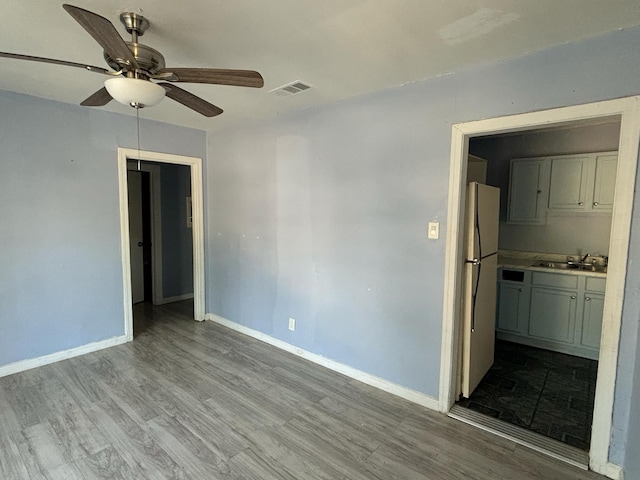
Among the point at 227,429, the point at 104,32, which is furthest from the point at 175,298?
the point at 104,32

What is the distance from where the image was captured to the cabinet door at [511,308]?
3.72m

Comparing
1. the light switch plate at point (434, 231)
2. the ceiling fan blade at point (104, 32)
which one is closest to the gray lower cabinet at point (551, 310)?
the light switch plate at point (434, 231)

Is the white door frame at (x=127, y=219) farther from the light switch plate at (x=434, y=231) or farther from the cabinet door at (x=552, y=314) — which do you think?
the cabinet door at (x=552, y=314)

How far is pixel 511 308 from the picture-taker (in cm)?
379

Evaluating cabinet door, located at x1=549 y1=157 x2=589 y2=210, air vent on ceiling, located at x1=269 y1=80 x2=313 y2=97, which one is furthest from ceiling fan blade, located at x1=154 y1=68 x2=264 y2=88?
cabinet door, located at x1=549 y1=157 x2=589 y2=210

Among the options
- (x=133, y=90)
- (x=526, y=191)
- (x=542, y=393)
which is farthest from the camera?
(x=526, y=191)

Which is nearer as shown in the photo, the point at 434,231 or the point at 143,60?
the point at 143,60

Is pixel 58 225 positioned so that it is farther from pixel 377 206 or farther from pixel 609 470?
pixel 609 470

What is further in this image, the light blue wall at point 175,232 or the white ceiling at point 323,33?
the light blue wall at point 175,232

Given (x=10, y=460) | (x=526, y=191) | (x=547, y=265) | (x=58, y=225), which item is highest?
(x=526, y=191)

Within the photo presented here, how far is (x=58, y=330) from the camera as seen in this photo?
3.23m

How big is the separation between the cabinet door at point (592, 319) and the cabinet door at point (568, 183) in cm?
104

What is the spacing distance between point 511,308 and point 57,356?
4919mm

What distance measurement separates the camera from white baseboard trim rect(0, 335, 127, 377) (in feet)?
9.75
